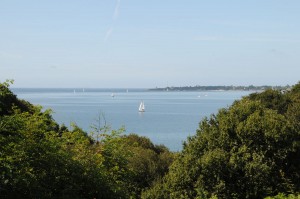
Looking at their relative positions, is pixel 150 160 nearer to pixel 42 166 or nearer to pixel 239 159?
pixel 239 159

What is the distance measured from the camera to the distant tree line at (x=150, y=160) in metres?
11.7

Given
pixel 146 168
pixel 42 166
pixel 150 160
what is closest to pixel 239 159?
pixel 146 168

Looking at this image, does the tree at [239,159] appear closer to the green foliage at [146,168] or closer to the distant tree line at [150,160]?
the distant tree line at [150,160]

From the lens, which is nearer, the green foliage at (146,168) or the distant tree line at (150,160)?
the distant tree line at (150,160)

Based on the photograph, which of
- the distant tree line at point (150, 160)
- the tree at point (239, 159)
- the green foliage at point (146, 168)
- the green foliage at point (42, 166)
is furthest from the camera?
the green foliage at point (146, 168)

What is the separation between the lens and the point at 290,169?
22016mm

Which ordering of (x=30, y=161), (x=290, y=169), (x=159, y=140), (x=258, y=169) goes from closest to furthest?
(x=30, y=161) < (x=258, y=169) < (x=290, y=169) < (x=159, y=140)

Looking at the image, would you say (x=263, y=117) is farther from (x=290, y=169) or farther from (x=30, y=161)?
(x=30, y=161)

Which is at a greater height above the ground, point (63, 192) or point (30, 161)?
point (30, 161)

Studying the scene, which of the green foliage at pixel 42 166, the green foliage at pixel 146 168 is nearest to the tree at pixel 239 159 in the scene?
the green foliage at pixel 146 168

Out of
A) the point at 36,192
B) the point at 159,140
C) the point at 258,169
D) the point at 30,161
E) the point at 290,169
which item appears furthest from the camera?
the point at 159,140

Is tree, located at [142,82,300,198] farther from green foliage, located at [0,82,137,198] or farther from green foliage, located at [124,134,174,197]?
green foliage, located at [0,82,137,198]

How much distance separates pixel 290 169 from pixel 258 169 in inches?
94.6

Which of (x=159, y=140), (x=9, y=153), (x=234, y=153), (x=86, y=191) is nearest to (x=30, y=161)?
(x=9, y=153)
